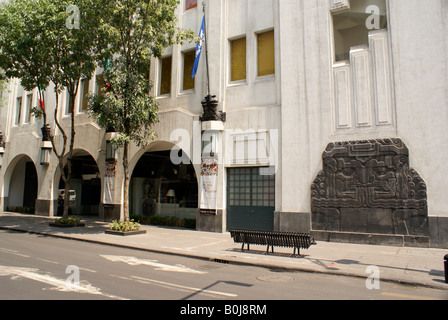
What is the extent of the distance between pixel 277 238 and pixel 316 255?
1.37m

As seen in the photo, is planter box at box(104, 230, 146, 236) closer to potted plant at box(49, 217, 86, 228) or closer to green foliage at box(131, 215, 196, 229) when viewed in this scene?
green foliage at box(131, 215, 196, 229)

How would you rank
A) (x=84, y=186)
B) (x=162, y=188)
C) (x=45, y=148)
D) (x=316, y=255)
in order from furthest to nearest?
1. (x=84, y=186)
2. (x=45, y=148)
3. (x=162, y=188)
4. (x=316, y=255)

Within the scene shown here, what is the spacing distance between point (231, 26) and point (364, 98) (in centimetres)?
805

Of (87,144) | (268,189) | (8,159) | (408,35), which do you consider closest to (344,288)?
(268,189)

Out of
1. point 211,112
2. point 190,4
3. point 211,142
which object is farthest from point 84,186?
point 190,4

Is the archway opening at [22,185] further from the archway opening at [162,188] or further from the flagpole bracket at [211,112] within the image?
the flagpole bracket at [211,112]

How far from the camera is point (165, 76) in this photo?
19734 millimetres

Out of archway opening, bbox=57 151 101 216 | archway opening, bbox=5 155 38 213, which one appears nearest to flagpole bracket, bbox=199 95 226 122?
archway opening, bbox=57 151 101 216

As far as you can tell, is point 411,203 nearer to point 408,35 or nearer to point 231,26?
point 408,35

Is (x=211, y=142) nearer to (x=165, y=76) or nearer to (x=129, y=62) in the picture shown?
(x=129, y=62)

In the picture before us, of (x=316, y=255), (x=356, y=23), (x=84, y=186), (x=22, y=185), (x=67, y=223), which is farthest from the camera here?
(x=22, y=185)

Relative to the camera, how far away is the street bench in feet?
33.8

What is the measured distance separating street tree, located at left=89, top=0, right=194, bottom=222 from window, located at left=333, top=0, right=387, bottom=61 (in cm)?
691

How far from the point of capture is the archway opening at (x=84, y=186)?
Result: 2605cm
